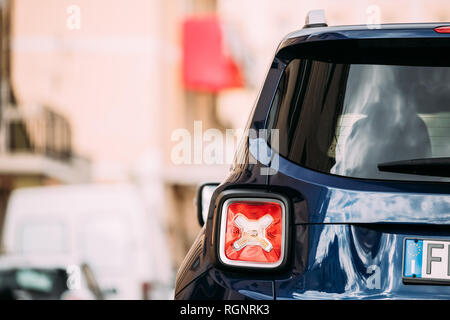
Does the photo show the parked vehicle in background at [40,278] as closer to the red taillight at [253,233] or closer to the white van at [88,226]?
the white van at [88,226]

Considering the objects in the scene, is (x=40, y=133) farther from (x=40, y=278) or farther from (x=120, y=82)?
(x=40, y=278)

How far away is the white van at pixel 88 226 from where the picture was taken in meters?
9.80

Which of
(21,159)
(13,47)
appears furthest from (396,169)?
(13,47)

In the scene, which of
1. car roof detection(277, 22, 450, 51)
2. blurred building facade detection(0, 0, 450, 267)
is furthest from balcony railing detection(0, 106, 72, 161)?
car roof detection(277, 22, 450, 51)

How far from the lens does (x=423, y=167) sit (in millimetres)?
2324

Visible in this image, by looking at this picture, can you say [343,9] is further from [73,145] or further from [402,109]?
[402,109]

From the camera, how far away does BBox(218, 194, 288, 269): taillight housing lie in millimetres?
2371

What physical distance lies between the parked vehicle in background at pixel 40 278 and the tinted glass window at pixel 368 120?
5.26 m

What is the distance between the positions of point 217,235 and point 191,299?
0.22 meters

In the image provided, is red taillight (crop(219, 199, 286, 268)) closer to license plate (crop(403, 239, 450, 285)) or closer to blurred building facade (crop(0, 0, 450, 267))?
license plate (crop(403, 239, 450, 285))

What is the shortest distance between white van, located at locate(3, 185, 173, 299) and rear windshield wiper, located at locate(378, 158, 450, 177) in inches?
297

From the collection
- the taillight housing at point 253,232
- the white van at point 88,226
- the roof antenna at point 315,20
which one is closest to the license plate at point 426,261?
the taillight housing at point 253,232

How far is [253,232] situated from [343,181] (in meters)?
0.30

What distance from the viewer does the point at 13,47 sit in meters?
21.4
